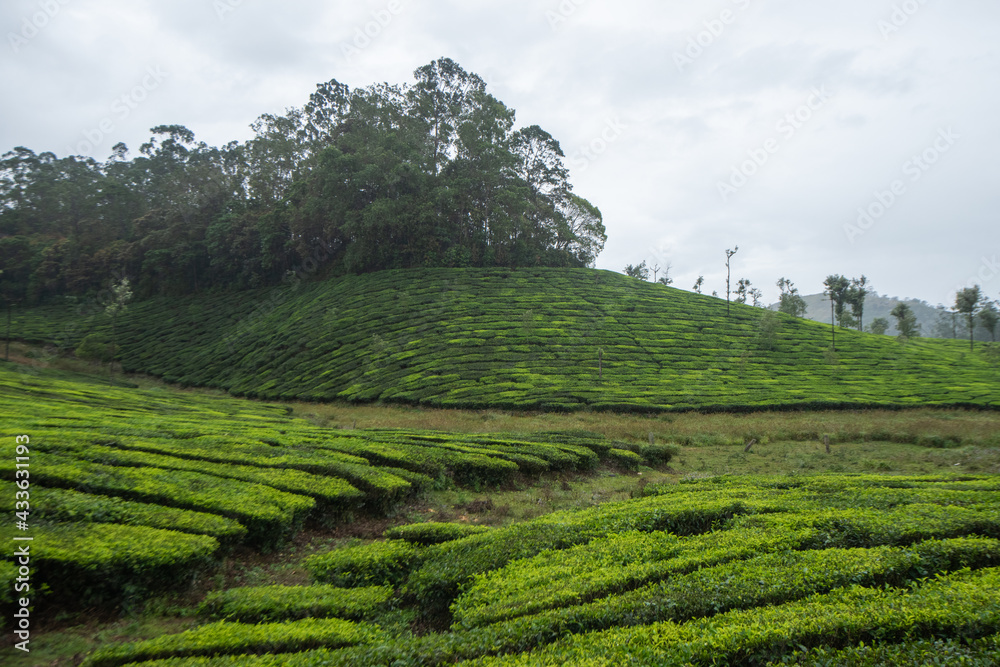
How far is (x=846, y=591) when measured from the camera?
663 cm

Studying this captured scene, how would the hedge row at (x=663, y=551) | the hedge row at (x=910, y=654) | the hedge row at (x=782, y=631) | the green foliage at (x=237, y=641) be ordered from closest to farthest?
the hedge row at (x=910, y=654), the hedge row at (x=782, y=631), the green foliage at (x=237, y=641), the hedge row at (x=663, y=551)

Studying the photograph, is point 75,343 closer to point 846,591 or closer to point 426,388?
point 426,388

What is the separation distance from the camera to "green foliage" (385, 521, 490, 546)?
433 inches

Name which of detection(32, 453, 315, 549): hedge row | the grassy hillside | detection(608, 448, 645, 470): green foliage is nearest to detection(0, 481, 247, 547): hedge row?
detection(32, 453, 315, 549): hedge row

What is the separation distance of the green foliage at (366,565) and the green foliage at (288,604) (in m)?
0.74

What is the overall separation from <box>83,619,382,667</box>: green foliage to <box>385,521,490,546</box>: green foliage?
3.64m

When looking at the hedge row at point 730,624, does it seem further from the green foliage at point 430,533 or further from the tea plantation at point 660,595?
the green foliage at point 430,533

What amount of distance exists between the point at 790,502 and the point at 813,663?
6.48 m

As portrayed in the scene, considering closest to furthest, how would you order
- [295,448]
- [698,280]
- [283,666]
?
[283,666]
[295,448]
[698,280]

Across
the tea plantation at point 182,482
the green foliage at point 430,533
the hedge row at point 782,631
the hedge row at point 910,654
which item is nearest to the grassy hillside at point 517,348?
the tea plantation at point 182,482

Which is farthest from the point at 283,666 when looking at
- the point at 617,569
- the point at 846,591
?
the point at 846,591

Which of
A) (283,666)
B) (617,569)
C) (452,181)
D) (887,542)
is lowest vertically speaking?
(283,666)

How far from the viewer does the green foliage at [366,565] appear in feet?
31.0

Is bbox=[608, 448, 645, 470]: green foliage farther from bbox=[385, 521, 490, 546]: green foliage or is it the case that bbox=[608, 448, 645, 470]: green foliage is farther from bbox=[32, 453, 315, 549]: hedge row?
bbox=[32, 453, 315, 549]: hedge row
